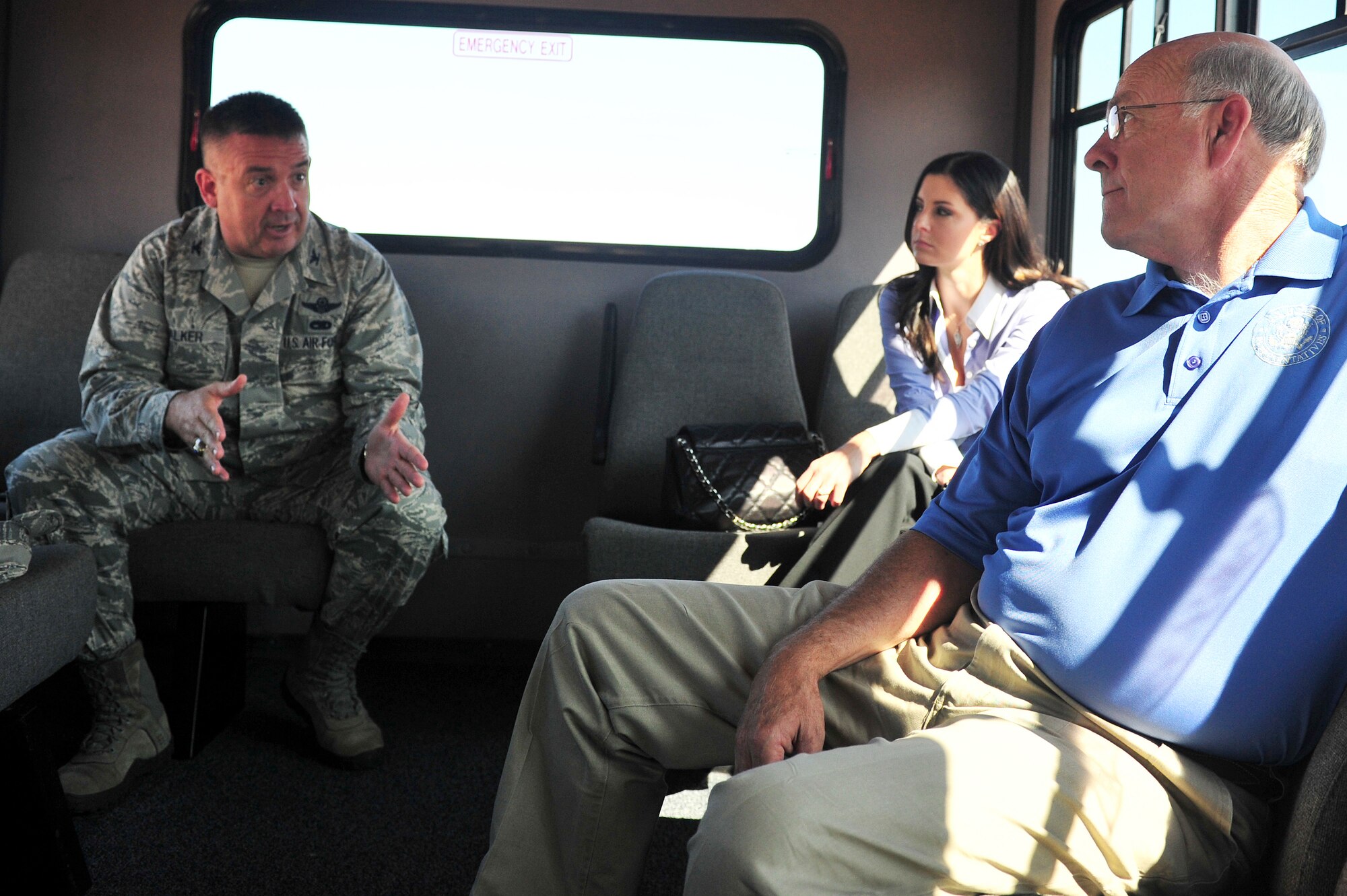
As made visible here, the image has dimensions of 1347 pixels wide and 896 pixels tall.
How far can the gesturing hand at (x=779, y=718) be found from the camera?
124 centimetres

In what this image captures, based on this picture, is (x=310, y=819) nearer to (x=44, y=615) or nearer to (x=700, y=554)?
(x=44, y=615)

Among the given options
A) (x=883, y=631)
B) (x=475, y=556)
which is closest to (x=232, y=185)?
(x=475, y=556)

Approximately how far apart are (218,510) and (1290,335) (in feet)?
7.80

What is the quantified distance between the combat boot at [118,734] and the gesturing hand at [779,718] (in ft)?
5.33

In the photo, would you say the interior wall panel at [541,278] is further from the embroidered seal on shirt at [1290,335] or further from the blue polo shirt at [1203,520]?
the embroidered seal on shirt at [1290,335]

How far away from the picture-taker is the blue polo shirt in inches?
→ 42.3

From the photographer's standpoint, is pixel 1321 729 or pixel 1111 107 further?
pixel 1111 107

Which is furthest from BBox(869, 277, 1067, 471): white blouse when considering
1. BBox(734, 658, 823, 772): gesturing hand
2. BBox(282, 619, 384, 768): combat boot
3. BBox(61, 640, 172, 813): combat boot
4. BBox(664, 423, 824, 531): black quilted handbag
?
BBox(61, 640, 172, 813): combat boot

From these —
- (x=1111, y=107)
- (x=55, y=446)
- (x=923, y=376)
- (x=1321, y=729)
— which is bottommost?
(x=1321, y=729)

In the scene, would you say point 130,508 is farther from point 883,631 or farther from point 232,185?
point 883,631

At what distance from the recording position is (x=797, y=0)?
3.41 m

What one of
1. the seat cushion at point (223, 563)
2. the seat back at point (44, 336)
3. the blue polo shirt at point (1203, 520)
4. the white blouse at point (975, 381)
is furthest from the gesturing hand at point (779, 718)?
the seat back at point (44, 336)

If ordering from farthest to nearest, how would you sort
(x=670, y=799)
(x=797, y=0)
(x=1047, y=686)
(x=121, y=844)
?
(x=797, y=0) → (x=670, y=799) → (x=121, y=844) → (x=1047, y=686)

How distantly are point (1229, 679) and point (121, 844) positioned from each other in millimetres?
1985
